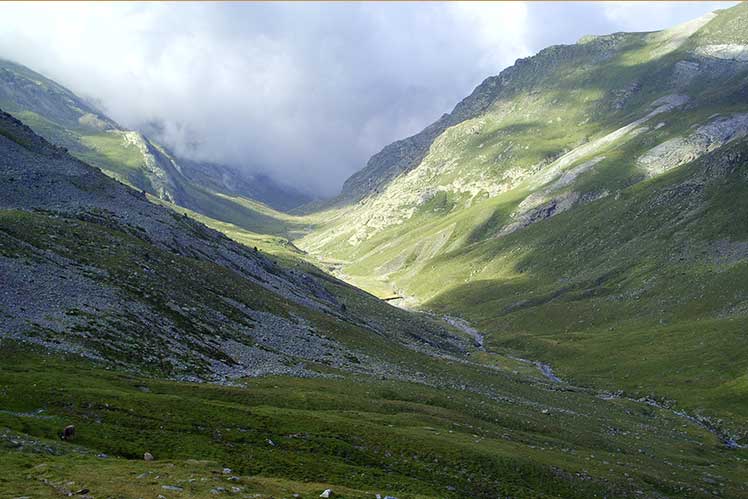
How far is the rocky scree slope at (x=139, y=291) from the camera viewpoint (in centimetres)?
5409

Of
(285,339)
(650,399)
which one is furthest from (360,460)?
(650,399)

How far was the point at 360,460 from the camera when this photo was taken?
43.6m

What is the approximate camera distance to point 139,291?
68.3 meters

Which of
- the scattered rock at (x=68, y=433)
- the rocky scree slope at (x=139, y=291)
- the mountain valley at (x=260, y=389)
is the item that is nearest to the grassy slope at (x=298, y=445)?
the mountain valley at (x=260, y=389)

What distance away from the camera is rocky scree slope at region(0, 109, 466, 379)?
54094mm

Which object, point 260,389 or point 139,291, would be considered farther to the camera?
point 139,291

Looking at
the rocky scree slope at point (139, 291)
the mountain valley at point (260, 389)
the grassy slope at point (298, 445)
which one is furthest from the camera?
the rocky scree slope at point (139, 291)

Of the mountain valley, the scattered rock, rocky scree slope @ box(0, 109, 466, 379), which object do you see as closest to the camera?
the scattered rock

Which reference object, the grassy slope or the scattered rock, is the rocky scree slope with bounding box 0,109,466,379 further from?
the scattered rock

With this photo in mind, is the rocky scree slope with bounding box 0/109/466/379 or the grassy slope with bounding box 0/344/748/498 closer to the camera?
the grassy slope with bounding box 0/344/748/498

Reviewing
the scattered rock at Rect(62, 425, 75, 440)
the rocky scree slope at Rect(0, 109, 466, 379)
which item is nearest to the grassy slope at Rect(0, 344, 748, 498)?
the scattered rock at Rect(62, 425, 75, 440)

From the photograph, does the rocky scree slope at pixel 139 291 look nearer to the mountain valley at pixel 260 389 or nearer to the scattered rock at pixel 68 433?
the mountain valley at pixel 260 389

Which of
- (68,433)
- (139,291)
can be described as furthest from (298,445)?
(139,291)

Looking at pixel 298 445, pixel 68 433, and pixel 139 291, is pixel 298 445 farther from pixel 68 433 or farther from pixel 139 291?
pixel 139 291
